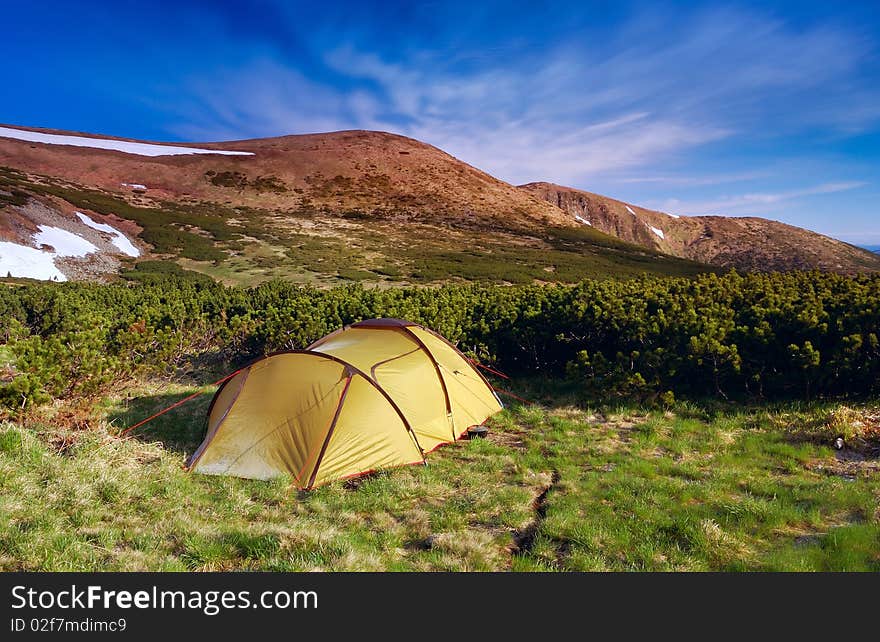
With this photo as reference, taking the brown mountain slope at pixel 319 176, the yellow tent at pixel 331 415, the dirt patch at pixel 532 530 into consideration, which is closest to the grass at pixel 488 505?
the dirt patch at pixel 532 530

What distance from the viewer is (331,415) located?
642cm

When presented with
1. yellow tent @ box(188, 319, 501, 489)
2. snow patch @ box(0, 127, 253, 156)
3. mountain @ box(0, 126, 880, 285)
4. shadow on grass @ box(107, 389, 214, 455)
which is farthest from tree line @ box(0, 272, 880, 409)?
snow patch @ box(0, 127, 253, 156)

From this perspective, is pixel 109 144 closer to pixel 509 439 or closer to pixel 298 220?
pixel 298 220

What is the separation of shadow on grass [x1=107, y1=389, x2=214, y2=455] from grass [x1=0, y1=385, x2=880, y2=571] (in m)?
0.08

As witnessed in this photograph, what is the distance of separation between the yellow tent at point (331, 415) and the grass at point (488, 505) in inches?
10.7

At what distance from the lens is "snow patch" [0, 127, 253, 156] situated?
69938mm

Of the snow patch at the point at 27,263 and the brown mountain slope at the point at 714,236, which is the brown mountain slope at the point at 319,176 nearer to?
the brown mountain slope at the point at 714,236

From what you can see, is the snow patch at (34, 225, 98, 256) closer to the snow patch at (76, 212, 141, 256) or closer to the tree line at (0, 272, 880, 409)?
the snow patch at (76, 212, 141, 256)

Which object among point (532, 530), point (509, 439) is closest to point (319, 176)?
point (509, 439)

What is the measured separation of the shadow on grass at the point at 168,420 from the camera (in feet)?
24.1

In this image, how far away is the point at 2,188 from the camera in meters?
33.5

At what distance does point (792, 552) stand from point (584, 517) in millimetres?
1702

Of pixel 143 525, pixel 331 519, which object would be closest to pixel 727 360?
pixel 331 519

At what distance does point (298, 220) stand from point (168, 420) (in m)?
48.2
